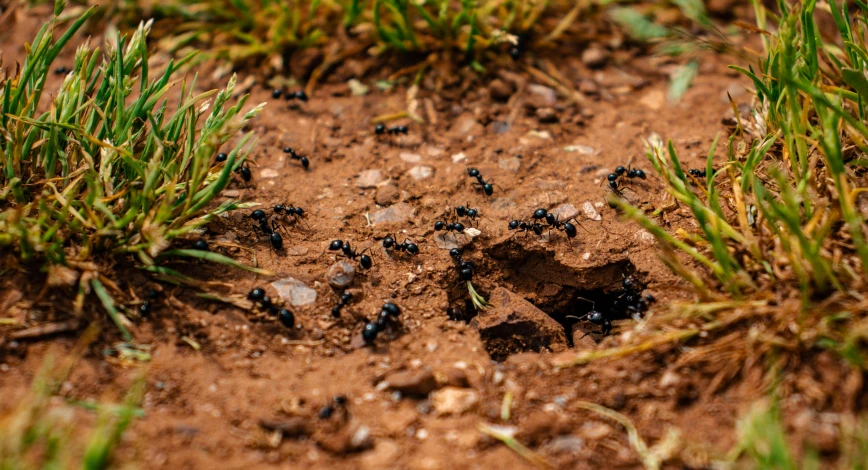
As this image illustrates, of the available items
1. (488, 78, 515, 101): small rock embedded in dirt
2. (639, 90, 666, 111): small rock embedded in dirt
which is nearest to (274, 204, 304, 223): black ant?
(488, 78, 515, 101): small rock embedded in dirt

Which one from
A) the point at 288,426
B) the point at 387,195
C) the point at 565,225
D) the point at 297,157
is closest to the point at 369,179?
the point at 387,195

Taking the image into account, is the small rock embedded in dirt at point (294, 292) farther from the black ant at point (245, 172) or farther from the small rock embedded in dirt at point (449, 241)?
the black ant at point (245, 172)

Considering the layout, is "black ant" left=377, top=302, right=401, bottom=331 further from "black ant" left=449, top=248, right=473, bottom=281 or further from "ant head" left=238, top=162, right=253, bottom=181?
"ant head" left=238, top=162, right=253, bottom=181

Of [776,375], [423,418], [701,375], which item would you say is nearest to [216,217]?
[423,418]

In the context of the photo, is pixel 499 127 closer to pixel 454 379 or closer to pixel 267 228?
pixel 267 228

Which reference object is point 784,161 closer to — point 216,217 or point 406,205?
point 406,205
